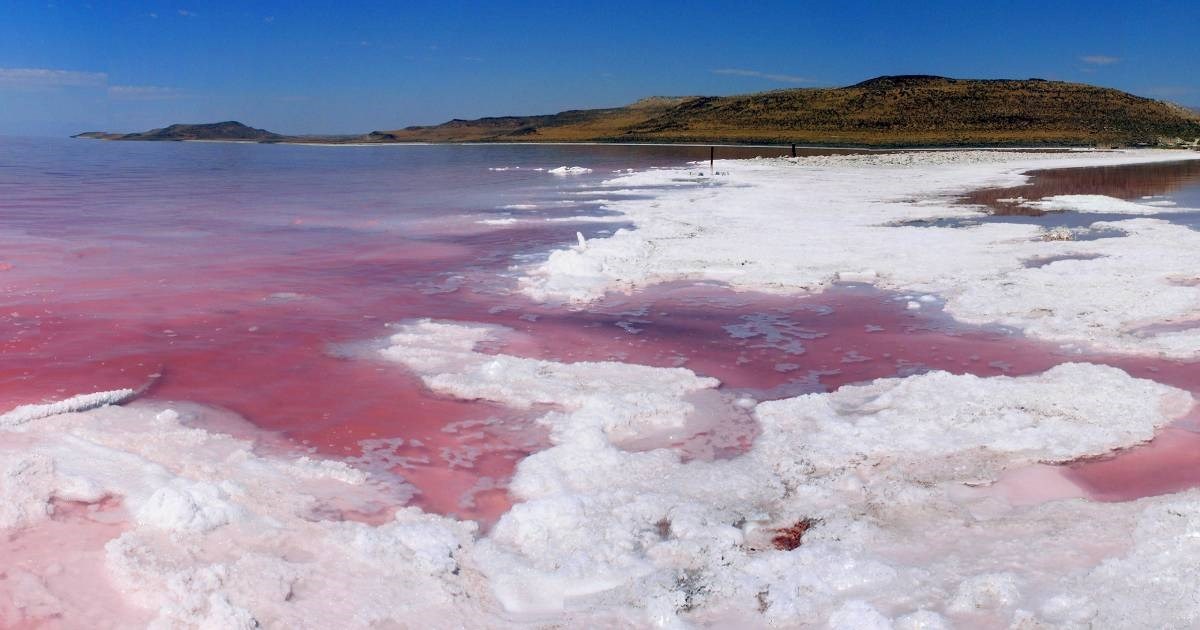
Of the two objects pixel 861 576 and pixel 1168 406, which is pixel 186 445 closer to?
pixel 861 576

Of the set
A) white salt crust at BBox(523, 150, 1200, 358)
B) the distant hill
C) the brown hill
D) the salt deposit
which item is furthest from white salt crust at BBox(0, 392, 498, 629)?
the distant hill

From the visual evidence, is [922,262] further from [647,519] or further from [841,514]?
[647,519]

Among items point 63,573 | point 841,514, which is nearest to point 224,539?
point 63,573

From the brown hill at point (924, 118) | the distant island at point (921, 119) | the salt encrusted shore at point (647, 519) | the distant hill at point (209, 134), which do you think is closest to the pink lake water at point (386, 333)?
the salt encrusted shore at point (647, 519)

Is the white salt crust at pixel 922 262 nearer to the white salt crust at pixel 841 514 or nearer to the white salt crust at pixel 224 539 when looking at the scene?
the white salt crust at pixel 841 514

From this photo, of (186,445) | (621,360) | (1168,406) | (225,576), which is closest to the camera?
(225,576)

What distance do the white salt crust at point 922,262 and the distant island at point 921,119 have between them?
153ft

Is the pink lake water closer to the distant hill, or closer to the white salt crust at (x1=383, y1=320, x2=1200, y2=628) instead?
the white salt crust at (x1=383, y1=320, x2=1200, y2=628)

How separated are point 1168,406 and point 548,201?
14.4 metres

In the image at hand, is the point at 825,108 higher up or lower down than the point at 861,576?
higher up

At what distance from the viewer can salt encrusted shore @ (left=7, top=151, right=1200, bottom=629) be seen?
2949mm

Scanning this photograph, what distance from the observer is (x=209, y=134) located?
127 metres

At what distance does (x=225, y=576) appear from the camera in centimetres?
299

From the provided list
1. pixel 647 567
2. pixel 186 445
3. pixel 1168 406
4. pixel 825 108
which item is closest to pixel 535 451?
pixel 647 567
